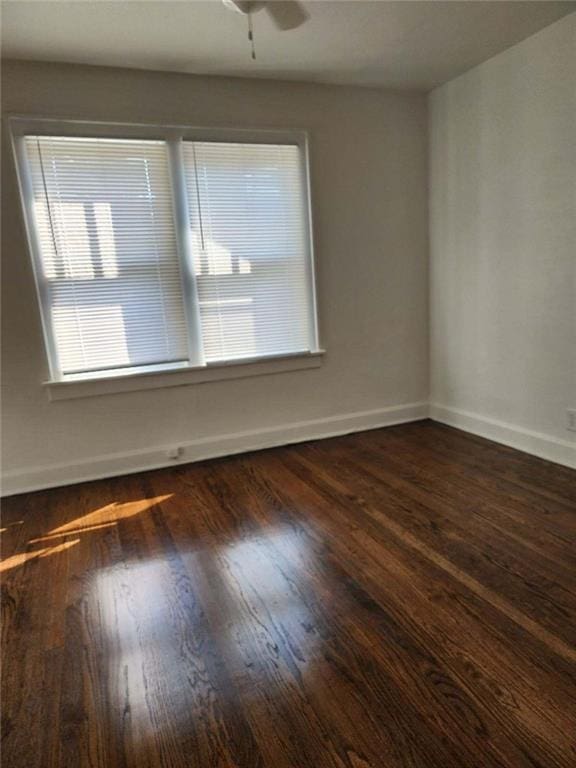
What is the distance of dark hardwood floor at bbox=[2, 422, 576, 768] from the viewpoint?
1.27 m

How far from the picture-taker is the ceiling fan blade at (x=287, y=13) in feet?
7.45

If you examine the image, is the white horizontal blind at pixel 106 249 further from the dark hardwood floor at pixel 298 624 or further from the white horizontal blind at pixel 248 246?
the dark hardwood floor at pixel 298 624

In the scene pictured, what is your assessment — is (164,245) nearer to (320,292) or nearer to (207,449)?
(320,292)

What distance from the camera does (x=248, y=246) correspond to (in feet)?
10.9

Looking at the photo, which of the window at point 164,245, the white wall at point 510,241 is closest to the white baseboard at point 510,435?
the white wall at point 510,241

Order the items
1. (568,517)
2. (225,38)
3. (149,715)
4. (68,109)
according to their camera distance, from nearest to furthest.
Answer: (149,715), (568,517), (225,38), (68,109)

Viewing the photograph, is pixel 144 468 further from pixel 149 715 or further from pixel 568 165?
pixel 568 165

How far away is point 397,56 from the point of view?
2953mm

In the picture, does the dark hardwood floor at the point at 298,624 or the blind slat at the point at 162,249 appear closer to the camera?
the dark hardwood floor at the point at 298,624

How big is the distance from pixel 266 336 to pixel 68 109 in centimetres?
183

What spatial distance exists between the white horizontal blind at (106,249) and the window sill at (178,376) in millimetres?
98

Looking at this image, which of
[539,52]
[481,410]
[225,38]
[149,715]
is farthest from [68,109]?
[481,410]

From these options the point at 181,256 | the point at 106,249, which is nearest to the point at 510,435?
the point at 181,256

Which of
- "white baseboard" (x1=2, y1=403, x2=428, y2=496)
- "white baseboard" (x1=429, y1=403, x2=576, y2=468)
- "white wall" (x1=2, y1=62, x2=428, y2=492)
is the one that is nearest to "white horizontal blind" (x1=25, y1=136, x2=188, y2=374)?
"white wall" (x1=2, y1=62, x2=428, y2=492)
